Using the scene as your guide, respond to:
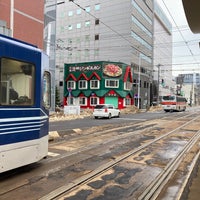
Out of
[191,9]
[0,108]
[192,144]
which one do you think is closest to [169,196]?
[0,108]

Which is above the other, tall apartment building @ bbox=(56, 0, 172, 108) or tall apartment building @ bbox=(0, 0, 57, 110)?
tall apartment building @ bbox=(56, 0, 172, 108)

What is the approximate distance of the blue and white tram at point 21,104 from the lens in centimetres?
587

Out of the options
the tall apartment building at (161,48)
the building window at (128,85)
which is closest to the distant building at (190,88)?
the tall apartment building at (161,48)

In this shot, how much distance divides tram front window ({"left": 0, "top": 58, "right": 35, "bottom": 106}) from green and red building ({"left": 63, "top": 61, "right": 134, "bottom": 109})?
144ft

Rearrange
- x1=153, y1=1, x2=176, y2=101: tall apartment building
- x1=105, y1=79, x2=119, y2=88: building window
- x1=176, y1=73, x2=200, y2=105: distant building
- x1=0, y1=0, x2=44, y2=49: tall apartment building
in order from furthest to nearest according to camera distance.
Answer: x1=176, y1=73, x2=200, y2=105: distant building
x1=153, y1=1, x2=176, y2=101: tall apartment building
x1=105, y1=79, x2=119, y2=88: building window
x1=0, y1=0, x2=44, y2=49: tall apartment building

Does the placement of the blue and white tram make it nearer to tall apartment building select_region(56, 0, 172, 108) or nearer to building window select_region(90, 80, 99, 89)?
building window select_region(90, 80, 99, 89)

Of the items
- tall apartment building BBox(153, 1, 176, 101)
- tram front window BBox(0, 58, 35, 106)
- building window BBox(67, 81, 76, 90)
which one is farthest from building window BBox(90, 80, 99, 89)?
tram front window BBox(0, 58, 35, 106)

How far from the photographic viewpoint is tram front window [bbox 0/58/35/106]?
5.89 metres

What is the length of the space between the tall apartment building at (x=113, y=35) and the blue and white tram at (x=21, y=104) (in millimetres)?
51503

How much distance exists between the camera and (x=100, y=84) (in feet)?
172

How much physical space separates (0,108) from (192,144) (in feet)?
29.4

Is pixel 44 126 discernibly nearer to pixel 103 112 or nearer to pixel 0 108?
pixel 0 108

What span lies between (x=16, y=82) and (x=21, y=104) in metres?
0.51

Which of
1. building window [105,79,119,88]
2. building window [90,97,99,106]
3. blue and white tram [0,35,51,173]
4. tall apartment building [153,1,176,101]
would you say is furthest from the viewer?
tall apartment building [153,1,176,101]
